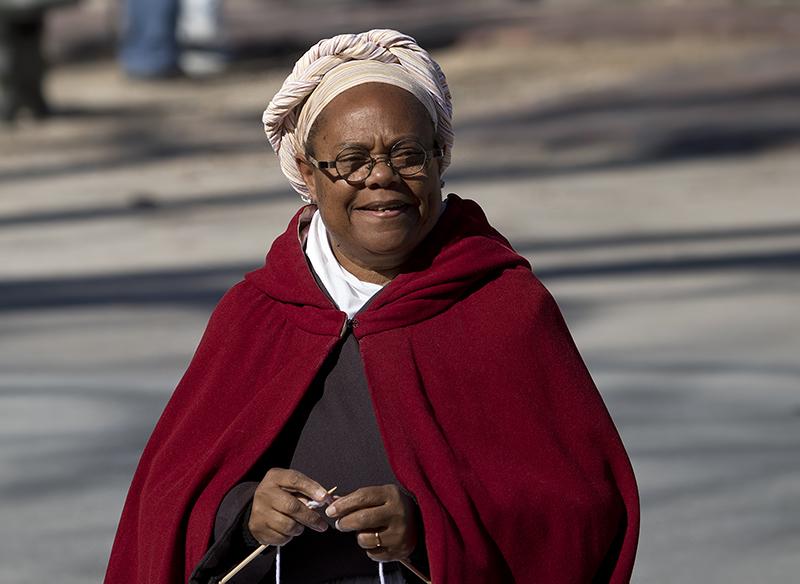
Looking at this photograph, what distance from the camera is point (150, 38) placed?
17641 mm

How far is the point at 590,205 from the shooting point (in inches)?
420

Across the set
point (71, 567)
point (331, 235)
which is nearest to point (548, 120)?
point (71, 567)

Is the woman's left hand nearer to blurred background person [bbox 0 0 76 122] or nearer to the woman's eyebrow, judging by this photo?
the woman's eyebrow

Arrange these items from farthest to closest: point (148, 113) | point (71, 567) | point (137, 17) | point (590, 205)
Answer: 1. point (137, 17)
2. point (148, 113)
3. point (590, 205)
4. point (71, 567)

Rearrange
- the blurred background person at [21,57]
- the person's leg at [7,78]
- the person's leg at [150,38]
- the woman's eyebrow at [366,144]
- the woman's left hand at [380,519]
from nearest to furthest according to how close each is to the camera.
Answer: the woman's left hand at [380,519], the woman's eyebrow at [366,144], the blurred background person at [21,57], the person's leg at [7,78], the person's leg at [150,38]

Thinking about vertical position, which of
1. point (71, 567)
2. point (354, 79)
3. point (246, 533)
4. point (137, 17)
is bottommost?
point (71, 567)

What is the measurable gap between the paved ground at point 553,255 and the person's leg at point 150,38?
400 mm

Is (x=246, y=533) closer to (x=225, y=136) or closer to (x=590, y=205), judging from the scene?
(x=590, y=205)

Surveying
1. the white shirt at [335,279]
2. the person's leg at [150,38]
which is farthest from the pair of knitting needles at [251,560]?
the person's leg at [150,38]

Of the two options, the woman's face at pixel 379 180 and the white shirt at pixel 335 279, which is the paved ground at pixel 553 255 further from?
the woman's face at pixel 379 180

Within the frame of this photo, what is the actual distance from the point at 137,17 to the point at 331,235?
1493 centimetres

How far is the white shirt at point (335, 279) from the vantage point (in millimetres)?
2965

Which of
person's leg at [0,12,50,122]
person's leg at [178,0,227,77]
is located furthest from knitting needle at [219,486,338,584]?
person's leg at [178,0,227,77]

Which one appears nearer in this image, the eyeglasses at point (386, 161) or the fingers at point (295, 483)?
the fingers at point (295, 483)
